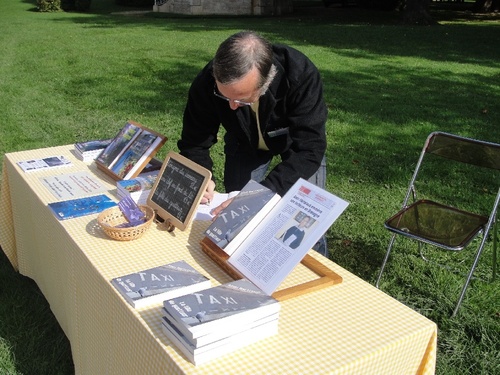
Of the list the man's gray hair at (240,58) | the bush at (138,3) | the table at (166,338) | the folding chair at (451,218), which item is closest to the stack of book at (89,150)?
the table at (166,338)

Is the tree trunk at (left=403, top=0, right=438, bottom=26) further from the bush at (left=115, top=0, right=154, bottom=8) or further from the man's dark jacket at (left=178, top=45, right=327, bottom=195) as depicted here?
the man's dark jacket at (left=178, top=45, right=327, bottom=195)

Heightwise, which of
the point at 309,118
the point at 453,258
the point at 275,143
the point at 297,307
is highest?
the point at 309,118

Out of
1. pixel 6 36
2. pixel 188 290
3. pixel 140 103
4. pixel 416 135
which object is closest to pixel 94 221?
pixel 188 290

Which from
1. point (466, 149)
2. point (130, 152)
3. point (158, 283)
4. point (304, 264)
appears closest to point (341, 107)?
point (466, 149)

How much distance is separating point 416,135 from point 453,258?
2.98m

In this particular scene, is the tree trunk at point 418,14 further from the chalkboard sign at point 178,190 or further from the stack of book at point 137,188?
the chalkboard sign at point 178,190

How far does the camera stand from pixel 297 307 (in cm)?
193

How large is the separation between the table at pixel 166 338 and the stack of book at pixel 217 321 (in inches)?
1.2

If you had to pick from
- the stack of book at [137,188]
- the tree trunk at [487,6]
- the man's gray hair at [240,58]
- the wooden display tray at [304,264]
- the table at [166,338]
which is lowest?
the table at [166,338]

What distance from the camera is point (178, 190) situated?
2.51m

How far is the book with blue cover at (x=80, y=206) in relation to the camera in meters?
2.61

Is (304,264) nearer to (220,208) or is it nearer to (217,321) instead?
(220,208)

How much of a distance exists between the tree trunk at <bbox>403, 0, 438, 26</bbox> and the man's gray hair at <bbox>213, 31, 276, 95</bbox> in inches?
719

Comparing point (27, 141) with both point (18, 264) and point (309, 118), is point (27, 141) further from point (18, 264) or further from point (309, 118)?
point (309, 118)
